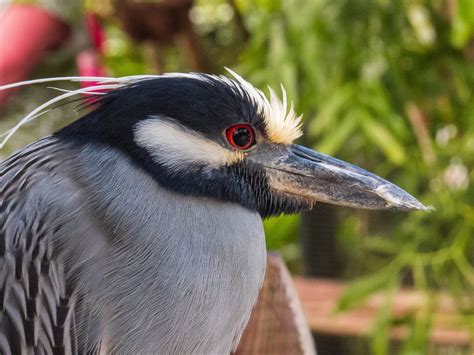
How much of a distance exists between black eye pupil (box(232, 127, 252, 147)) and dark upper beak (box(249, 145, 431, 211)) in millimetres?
26

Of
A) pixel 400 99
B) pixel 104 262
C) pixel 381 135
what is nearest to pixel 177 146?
pixel 104 262

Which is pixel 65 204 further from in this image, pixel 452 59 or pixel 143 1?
pixel 452 59

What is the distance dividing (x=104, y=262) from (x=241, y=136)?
9.9 inches

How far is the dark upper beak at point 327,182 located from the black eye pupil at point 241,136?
3 cm

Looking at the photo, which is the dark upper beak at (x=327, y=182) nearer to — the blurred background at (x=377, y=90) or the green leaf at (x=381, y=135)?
the blurred background at (x=377, y=90)

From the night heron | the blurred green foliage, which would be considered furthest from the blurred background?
the night heron

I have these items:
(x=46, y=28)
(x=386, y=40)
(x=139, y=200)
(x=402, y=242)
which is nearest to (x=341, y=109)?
(x=386, y=40)

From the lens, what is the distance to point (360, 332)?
282cm

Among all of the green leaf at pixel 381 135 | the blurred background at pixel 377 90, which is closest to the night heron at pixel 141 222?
the blurred background at pixel 377 90

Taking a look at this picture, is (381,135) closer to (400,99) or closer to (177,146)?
(400,99)

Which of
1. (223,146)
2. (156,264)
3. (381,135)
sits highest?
(223,146)

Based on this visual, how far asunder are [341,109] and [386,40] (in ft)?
0.84

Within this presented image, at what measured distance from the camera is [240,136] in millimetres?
1117

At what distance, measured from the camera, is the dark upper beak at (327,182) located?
114cm
